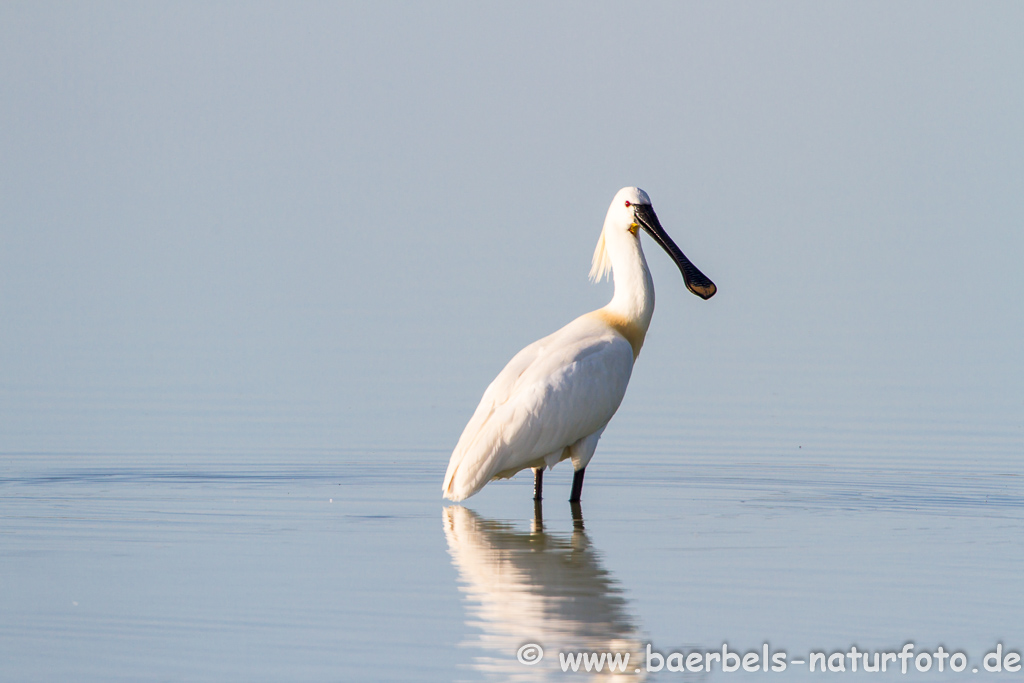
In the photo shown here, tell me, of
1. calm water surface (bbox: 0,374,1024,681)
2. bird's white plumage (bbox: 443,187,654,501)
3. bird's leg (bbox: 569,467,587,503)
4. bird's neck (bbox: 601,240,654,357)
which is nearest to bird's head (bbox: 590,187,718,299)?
bird's neck (bbox: 601,240,654,357)

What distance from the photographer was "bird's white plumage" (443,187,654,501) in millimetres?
10766

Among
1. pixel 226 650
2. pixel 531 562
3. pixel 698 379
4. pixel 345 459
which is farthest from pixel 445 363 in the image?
pixel 226 650

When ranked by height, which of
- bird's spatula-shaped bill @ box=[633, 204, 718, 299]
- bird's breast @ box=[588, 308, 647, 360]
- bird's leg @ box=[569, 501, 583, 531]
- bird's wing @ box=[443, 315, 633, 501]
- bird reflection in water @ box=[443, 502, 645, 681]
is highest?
bird's spatula-shaped bill @ box=[633, 204, 718, 299]

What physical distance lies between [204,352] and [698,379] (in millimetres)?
6124

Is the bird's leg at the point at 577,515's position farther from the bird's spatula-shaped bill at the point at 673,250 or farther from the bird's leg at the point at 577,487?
the bird's spatula-shaped bill at the point at 673,250

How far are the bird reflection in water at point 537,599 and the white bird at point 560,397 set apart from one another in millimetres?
670

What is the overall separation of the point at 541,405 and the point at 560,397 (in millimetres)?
145

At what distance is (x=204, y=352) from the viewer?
20531 millimetres

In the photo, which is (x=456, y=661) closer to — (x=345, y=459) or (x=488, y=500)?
(x=488, y=500)

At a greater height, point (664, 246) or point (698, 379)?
point (664, 246)

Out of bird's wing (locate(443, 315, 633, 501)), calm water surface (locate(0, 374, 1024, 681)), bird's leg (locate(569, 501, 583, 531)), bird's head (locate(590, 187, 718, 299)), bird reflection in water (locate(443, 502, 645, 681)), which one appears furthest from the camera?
bird's head (locate(590, 187, 718, 299))

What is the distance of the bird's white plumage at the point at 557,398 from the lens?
35.3 feet

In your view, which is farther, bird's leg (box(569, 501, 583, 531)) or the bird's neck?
the bird's neck

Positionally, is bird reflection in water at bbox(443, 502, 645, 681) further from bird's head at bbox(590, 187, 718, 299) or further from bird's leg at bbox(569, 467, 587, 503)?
bird's head at bbox(590, 187, 718, 299)
